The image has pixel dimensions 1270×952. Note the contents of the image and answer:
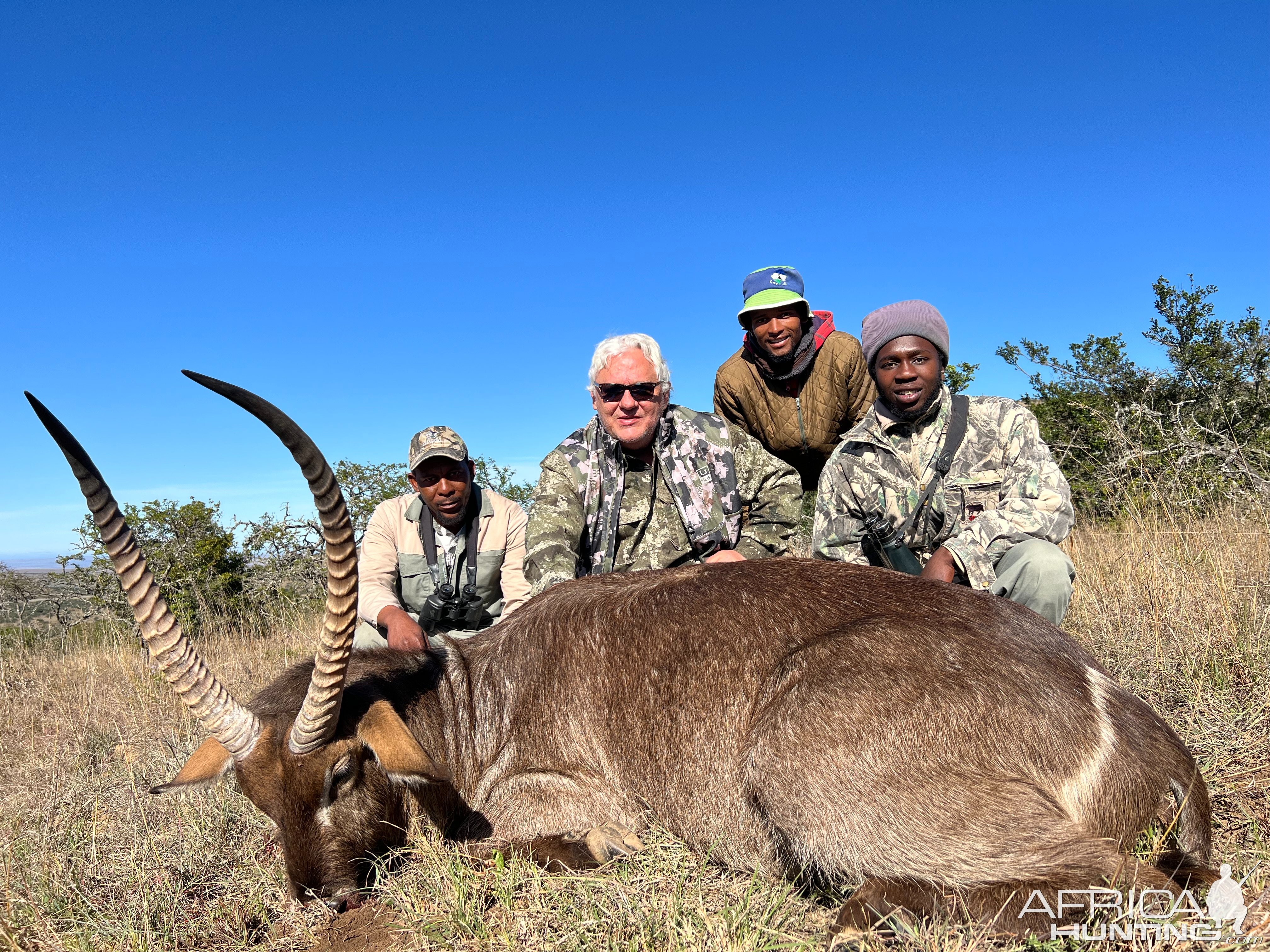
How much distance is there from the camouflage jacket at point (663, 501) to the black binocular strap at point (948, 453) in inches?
38.5

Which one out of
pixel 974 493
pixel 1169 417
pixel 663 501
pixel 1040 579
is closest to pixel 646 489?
pixel 663 501

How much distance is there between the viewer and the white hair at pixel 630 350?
17.0ft

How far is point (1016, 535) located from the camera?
14.4ft

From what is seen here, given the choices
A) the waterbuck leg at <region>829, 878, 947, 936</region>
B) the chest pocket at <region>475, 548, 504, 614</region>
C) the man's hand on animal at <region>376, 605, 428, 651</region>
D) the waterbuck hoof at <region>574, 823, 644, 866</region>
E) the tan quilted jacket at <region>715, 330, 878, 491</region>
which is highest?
the tan quilted jacket at <region>715, 330, 878, 491</region>

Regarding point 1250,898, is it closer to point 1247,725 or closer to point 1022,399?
point 1247,725

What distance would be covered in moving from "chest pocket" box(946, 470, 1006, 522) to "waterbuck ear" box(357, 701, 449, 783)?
316 cm

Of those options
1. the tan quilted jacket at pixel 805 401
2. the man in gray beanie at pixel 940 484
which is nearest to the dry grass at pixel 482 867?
the man in gray beanie at pixel 940 484

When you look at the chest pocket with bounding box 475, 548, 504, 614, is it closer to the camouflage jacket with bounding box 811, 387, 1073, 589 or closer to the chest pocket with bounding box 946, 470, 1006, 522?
the camouflage jacket with bounding box 811, 387, 1073, 589

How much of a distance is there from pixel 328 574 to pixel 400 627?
212 centimetres

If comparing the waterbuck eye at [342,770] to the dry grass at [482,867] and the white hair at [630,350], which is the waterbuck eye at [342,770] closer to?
the dry grass at [482,867]

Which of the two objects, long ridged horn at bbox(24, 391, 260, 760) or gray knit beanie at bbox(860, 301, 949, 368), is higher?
gray knit beanie at bbox(860, 301, 949, 368)

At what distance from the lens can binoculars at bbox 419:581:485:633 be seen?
18.8 feet

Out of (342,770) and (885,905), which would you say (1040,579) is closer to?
(885,905)

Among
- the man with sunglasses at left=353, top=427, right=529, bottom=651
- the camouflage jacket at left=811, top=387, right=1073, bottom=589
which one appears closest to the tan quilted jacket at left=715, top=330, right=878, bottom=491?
the camouflage jacket at left=811, top=387, right=1073, bottom=589
